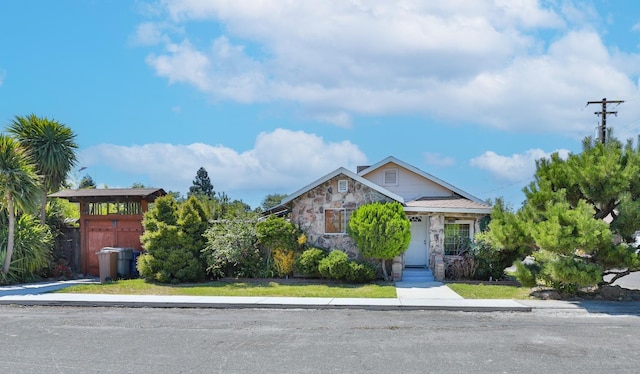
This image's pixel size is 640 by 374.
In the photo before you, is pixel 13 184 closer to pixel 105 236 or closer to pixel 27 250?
pixel 27 250

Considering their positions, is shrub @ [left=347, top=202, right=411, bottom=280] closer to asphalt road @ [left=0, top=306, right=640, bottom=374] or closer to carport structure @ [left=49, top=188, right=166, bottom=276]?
asphalt road @ [left=0, top=306, right=640, bottom=374]

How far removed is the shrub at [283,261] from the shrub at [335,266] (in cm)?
119

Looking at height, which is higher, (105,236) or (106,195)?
(106,195)

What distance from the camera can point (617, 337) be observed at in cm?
987

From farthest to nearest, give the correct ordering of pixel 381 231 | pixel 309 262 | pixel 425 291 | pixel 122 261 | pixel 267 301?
pixel 122 261 < pixel 309 262 < pixel 381 231 < pixel 425 291 < pixel 267 301

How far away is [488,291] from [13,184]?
14.4m

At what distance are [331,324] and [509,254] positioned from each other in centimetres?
962

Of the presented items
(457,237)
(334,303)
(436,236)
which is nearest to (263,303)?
(334,303)

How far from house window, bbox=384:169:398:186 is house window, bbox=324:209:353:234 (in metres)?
5.39

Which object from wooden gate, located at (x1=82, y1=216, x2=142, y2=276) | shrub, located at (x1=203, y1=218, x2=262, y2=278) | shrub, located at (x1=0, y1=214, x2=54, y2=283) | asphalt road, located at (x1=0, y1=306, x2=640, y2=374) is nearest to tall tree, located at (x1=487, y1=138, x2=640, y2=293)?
asphalt road, located at (x1=0, y1=306, x2=640, y2=374)

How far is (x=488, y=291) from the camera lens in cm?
1593

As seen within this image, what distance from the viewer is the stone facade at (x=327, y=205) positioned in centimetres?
1973

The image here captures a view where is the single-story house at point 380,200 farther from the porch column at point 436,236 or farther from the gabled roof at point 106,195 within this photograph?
the gabled roof at point 106,195

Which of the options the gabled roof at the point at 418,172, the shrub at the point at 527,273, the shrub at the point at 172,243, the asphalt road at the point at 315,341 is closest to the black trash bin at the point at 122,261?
the shrub at the point at 172,243
